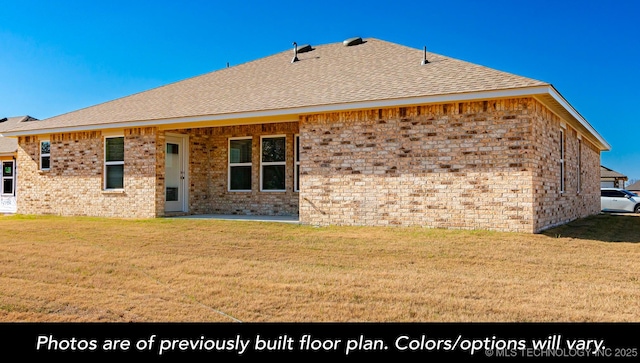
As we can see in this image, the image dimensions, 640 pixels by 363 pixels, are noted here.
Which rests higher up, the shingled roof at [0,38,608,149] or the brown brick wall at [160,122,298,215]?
the shingled roof at [0,38,608,149]

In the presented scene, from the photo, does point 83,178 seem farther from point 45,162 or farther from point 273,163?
point 273,163

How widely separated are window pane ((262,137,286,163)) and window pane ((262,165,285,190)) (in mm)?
247

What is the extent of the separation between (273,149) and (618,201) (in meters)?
19.2

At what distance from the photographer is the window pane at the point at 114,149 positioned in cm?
1509

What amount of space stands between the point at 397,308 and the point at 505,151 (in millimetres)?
5835

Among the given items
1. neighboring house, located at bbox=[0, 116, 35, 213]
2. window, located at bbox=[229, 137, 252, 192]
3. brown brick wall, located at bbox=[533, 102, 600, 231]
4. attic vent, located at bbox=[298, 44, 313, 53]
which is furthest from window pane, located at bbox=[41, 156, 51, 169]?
brown brick wall, located at bbox=[533, 102, 600, 231]

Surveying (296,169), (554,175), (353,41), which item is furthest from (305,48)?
(554,175)

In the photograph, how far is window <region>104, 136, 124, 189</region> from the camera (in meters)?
15.1

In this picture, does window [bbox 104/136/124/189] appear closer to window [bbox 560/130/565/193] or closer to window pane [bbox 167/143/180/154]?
window pane [bbox 167/143/180/154]

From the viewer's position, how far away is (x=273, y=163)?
1504 centimetres

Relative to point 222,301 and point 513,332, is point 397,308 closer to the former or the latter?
point 513,332

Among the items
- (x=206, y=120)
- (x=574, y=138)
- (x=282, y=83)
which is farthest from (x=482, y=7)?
(x=206, y=120)

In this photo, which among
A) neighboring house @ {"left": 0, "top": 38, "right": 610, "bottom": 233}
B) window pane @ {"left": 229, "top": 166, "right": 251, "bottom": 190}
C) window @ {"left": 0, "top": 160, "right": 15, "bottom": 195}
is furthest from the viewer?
window @ {"left": 0, "top": 160, "right": 15, "bottom": 195}

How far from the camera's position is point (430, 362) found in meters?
4.04
